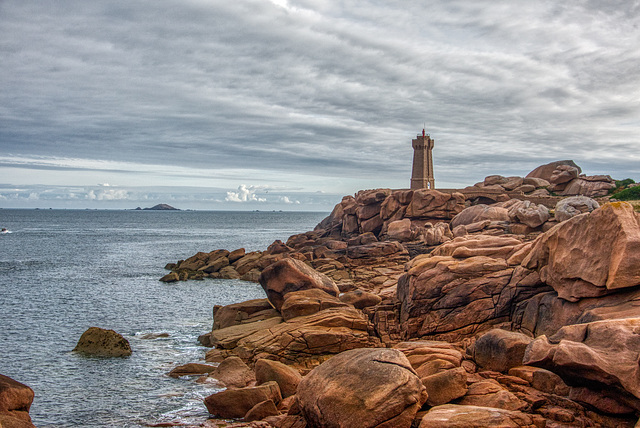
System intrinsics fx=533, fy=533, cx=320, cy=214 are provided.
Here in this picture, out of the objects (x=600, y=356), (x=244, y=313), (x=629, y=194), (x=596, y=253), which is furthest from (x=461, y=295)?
(x=629, y=194)

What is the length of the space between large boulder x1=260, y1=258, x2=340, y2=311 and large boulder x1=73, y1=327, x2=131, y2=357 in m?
7.08

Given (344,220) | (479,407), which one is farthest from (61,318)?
(344,220)

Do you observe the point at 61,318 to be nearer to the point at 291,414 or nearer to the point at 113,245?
the point at 291,414

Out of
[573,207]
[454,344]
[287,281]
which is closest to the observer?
[454,344]

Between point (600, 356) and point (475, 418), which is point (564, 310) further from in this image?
point (475, 418)

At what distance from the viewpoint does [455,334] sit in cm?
1992

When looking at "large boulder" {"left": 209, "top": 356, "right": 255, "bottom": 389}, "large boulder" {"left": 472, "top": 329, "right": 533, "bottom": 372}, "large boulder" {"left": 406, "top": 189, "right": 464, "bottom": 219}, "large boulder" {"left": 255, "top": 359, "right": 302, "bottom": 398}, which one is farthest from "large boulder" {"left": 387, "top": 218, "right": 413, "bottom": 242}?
"large boulder" {"left": 472, "top": 329, "right": 533, "bottom": 372}

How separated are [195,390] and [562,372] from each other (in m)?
12.8

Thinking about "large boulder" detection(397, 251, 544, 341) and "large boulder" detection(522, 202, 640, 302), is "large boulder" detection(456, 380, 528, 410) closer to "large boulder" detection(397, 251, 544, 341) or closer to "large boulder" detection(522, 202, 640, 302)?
"large boulder" detection(522, 202, 640, 302)

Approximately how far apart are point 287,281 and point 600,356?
55.8ft

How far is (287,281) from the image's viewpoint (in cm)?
2619

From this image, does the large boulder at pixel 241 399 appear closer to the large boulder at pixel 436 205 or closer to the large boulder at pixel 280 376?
the large boulder at pixel 280 376

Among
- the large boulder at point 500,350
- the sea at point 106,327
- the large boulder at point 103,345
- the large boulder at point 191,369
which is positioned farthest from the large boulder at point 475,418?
the large boulder at point 103,345

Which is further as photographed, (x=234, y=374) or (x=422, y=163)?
(x=422, y=163)
